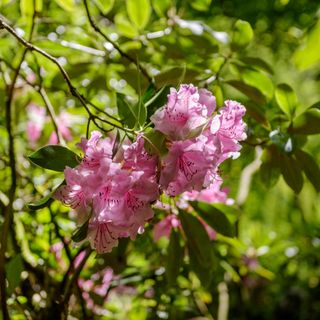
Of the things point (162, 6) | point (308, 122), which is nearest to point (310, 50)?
point (308, 122)

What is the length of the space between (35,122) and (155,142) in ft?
2.83

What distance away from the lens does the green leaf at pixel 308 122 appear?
91 cm

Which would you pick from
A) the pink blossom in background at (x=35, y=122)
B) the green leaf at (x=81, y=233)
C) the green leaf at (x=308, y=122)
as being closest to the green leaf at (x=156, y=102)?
the green leaf at (x=81, y=233)

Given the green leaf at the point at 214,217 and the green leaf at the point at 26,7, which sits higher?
the green leaf at the point at 26,7

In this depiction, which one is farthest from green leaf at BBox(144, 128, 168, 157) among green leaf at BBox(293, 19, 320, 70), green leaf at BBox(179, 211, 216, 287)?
green leaf at BBox(293, 19, 320, 70)

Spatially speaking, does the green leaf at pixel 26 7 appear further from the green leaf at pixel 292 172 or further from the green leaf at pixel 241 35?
the green leaf at pixel 292 172

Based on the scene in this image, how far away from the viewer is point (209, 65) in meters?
1.13

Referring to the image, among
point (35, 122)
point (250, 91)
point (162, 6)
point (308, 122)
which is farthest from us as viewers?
point (35, 122)

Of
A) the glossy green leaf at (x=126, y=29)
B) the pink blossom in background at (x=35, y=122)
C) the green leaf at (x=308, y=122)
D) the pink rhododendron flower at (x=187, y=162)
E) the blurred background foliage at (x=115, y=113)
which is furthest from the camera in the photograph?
the pink blossom in background at (x=35, y=122)

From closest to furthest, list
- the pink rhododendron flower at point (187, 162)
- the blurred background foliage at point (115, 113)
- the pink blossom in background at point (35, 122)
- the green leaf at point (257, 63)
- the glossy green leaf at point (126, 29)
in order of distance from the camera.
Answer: the pink rhododendron flower at point (187, 162) < the blurred background foliage at point (115, 113) < the green leaf at point (257, 63) < the glossy green leaf at point (126, 29) < the pink blossom in background at point (35, 122)

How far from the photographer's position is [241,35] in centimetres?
108

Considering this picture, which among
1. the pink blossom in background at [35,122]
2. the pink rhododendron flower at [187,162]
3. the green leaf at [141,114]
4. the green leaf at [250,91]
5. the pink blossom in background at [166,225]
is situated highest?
the green leaf at [141,114]

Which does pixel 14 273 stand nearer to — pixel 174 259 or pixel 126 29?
pixel 174 259

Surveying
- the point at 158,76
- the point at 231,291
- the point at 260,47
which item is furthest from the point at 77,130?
the point at 231,291
